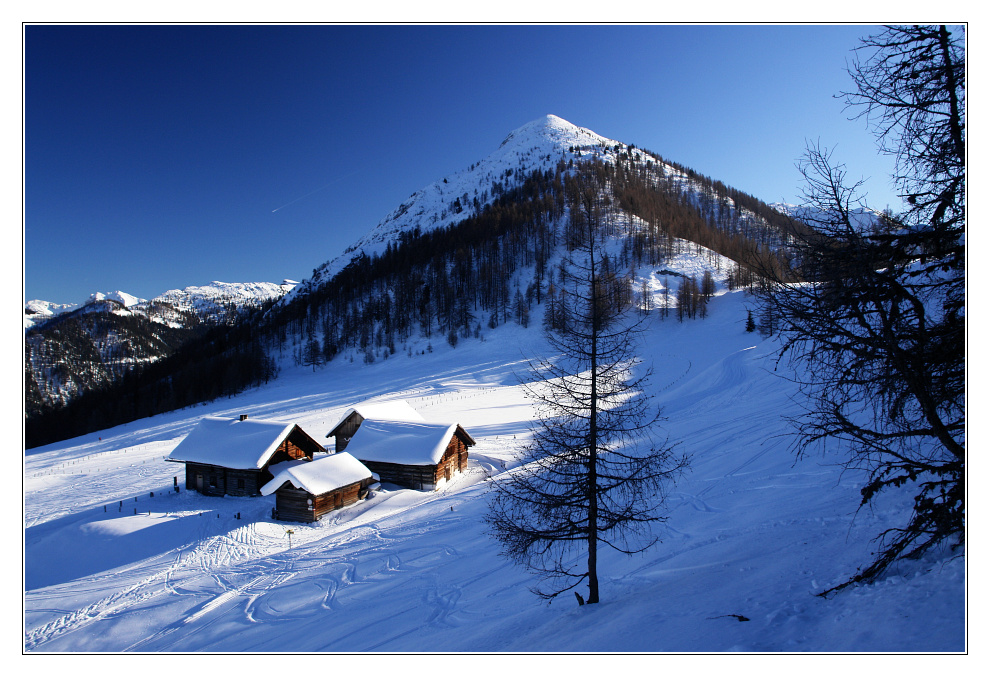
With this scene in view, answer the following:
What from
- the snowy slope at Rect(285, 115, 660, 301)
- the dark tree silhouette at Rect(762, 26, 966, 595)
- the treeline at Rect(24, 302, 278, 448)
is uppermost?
the snowy slope at Rect(285, 115, 660, 301)

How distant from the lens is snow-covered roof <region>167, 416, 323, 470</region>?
23547 millimetres

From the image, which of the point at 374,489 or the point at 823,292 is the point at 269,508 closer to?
the point at 374,489

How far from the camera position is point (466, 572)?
1147 cm

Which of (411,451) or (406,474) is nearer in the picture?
(411,451)

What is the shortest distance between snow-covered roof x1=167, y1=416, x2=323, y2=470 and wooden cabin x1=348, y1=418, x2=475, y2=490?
14.6ft

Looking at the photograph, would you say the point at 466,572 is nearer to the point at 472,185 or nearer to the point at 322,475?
the point at 322,475

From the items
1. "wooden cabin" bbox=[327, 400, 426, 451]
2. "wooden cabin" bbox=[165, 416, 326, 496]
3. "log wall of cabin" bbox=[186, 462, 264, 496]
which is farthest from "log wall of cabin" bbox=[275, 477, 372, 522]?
"wooden cabin" bbox=[327, 400, 426, 451]

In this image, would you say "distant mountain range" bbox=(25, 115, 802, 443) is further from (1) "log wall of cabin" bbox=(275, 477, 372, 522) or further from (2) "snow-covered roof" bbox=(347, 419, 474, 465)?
(1) "log wall of cabin" bbox=(275, 477, 372, 522)

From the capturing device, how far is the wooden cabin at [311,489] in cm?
1942

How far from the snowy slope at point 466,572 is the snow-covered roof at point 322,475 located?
1.46 metres

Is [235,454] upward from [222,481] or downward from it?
upward

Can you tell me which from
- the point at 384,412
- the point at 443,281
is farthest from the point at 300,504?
the point at 443,281

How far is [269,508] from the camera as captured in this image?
21531 millimetres

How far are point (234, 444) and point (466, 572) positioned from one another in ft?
63.2
